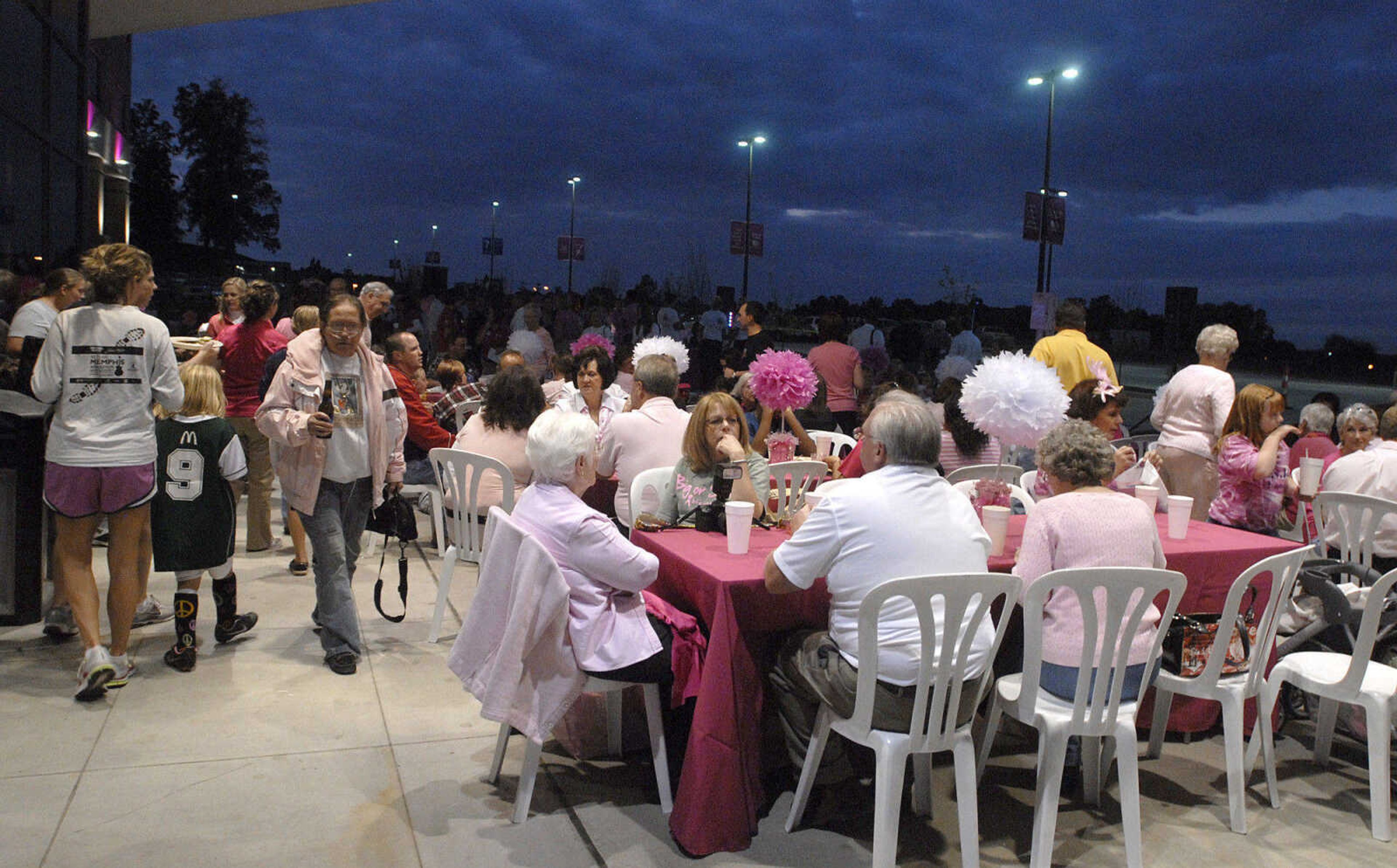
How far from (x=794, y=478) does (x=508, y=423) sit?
4.69 feet

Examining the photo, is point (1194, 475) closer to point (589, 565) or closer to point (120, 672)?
point (589, 565)

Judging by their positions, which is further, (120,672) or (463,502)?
(463,502)

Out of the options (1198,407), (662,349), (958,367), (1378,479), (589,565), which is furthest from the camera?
(958,367)

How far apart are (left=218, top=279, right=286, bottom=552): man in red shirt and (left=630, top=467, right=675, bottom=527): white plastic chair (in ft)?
10.2

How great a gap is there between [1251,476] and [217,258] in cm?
1874

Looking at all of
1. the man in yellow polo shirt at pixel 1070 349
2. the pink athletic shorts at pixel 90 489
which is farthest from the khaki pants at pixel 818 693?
the man in yellow polo shirt at pixel 1070 349

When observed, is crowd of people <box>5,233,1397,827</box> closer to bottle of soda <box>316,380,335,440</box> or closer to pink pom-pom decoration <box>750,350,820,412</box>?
bottle of soda <box>316,380,335,440</box>

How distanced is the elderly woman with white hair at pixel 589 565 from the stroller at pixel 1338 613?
2.32 metres

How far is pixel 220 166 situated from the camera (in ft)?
64.1

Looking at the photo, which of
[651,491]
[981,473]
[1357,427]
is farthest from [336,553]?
[1357,427]

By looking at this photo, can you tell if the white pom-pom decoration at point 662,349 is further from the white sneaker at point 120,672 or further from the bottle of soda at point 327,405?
the white sneaker at point 120,672

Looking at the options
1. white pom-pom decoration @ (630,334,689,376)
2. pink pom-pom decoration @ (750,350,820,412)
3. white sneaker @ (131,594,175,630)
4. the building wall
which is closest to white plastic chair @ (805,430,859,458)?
white pom-pom decoration @ (630,334,689,376)

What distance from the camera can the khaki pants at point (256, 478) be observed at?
6.44m

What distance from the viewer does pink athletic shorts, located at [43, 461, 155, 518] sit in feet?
13.1
